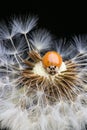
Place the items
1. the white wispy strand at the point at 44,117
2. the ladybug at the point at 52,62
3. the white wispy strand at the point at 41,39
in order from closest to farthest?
the white wispy strand at the point at 44,117 → the ladybug at the point at 52,62 → the white wispy strand at the point at 41,39

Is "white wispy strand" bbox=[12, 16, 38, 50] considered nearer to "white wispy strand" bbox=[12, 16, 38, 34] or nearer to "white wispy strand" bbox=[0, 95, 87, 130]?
"white wispy strand" bbox=[12, 16, 38, 34]


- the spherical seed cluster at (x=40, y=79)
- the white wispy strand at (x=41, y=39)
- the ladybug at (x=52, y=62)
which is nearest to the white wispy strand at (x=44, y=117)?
the spherical seed cluster at (x=40, y=79)

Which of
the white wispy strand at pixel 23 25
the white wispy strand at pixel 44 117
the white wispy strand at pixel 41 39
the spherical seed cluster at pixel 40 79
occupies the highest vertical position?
the white wispy strand at pixel 23 25

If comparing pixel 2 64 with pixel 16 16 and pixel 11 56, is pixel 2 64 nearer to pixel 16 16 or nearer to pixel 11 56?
pixel 11 56

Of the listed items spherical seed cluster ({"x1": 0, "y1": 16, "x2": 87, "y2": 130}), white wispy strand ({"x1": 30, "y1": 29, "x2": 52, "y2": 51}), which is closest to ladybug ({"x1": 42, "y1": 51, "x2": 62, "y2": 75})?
spherical seed cluster ({"x1": 0, "y1": 16, "x2": 87, "y2": 130})

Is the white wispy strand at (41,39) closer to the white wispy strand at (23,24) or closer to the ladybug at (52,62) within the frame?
the white wispy strand at (23,24)

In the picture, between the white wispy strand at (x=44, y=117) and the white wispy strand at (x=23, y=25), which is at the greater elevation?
the white wispy strand at (x=23, y=25)

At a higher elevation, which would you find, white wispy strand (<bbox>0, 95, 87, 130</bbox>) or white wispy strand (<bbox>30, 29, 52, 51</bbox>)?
white wispy strand (<bbox>30, 29, 52, 51</bbox>)
